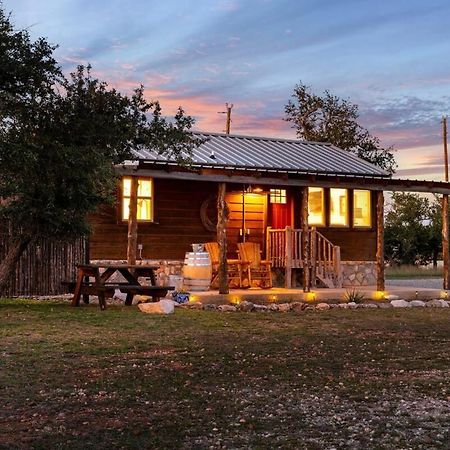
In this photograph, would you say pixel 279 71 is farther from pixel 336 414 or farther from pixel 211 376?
pixel 336 414

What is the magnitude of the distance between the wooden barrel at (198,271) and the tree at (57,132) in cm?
760

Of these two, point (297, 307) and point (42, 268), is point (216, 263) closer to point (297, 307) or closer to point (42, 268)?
point (297, 307)

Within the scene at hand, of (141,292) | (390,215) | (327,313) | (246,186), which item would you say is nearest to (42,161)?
(141,292)

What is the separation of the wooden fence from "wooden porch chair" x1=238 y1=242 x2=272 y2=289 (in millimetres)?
4329

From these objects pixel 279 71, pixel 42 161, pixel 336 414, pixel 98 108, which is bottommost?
pixel 336 414

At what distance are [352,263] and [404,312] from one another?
6367 millimetres

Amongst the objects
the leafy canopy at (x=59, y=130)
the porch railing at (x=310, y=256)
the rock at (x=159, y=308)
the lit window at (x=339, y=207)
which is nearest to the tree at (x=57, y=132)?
the leafy canopy at (x=59, y=130)

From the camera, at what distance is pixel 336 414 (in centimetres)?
617

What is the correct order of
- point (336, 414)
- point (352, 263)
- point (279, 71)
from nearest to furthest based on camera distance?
point (336, 414)
point (279, 71)
point (352, 263)

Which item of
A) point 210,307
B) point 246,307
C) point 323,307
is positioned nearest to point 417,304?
point 323,307

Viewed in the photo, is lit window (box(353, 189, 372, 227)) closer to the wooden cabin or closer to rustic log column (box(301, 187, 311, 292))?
the wooden cabin

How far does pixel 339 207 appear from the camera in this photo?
71.4ft

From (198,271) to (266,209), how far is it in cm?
433

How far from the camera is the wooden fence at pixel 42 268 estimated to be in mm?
16984
